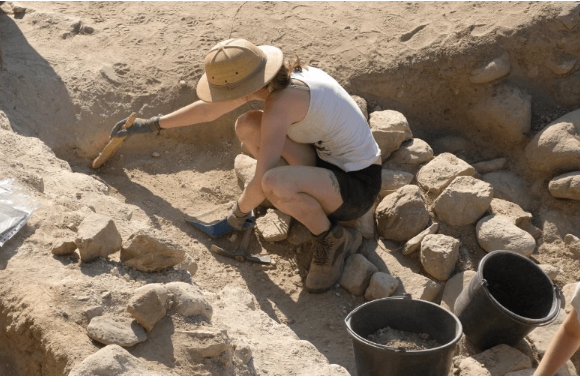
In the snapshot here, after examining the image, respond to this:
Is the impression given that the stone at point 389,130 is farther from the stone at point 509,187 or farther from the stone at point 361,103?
the stone at point 509,187

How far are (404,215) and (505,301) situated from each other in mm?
785

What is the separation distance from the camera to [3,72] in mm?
4969

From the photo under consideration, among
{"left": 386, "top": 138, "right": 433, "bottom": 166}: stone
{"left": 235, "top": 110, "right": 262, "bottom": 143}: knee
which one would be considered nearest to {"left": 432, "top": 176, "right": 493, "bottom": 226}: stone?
{"left": 386, "top": 138, "right": 433, "bottom": 166}: stone

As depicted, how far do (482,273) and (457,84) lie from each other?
193 cm

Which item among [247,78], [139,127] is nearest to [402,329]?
[247,78]

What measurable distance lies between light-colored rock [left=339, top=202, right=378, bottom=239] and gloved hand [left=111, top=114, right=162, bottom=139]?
1237 mm

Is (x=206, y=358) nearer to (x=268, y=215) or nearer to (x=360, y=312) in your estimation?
(x=360, y=312)

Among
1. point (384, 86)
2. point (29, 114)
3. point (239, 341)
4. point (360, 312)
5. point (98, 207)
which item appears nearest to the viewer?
point (239, 341)

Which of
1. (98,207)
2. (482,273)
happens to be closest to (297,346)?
(482,273)

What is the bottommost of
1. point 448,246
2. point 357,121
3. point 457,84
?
point 448,246

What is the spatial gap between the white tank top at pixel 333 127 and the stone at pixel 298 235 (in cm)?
53

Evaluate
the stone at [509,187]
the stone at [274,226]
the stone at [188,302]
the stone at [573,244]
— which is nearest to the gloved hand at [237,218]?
the stone at [274,226]

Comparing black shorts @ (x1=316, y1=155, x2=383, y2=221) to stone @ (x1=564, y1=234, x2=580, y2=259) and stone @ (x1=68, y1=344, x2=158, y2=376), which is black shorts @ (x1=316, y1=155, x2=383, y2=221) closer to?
stone @ (x1=564, y1=234, x2=580, y2=259)

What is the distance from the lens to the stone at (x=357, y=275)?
4.34 meters
